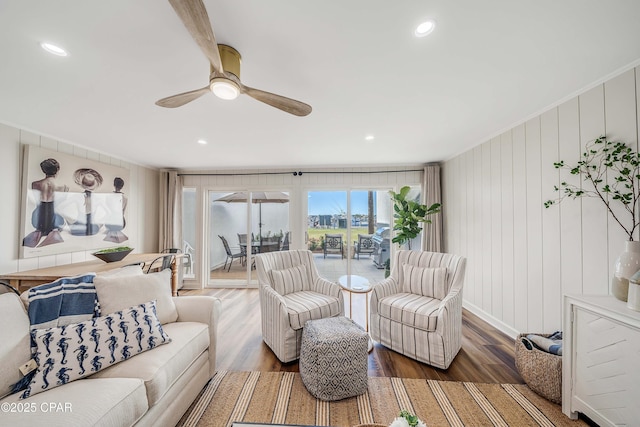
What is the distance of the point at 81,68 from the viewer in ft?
5.24

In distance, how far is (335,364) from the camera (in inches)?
68.5

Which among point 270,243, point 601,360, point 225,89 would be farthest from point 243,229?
point 601,360

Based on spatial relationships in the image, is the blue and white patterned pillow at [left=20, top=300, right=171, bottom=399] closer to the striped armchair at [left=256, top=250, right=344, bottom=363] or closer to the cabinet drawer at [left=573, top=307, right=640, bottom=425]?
the striped armchair at [left=256, top=250, right=344, bottom=363]

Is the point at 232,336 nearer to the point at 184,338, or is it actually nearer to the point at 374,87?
the point at 184,338

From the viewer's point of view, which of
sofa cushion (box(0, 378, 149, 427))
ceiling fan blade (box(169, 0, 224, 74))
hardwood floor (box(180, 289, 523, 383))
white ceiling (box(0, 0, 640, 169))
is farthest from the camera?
hardwood floor (box(180, 289, 523, 383))

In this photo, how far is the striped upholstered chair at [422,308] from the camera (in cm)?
212

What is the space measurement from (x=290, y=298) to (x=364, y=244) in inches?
99.6

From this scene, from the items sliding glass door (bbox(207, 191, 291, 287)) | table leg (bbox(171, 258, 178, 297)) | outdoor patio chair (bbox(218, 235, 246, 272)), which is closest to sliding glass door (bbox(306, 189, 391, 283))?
sliding glass door (bbox(207, 191, 291, 287))

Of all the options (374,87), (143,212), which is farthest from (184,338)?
(143,212)

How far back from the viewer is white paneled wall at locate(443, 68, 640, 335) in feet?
5.92

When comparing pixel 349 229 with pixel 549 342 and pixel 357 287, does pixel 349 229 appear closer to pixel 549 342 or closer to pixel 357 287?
pixel 357 287

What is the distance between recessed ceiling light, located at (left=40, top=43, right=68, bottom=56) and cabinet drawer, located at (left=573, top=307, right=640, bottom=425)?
11.9 ft

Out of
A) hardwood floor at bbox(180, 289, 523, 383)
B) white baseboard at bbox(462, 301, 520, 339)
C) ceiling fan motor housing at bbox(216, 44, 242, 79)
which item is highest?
ceiling fan motor housing at bbox(216, 44, 242, 79)

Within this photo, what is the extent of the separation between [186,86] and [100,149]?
2633 mm
